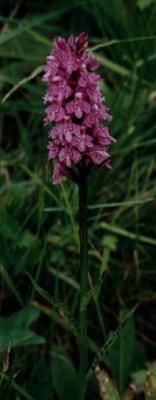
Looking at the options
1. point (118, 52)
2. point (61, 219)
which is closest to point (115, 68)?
point (118, 52)

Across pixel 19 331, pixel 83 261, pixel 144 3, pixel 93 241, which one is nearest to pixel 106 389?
pixel 19 331

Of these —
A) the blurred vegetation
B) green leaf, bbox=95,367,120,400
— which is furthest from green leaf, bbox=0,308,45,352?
green leaf, bbox=95,367,120,400

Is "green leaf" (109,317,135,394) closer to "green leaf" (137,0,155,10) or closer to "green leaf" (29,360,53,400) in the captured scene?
"green leaf" (29,360,53,400)

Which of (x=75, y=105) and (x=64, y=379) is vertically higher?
(x=75, y=105)

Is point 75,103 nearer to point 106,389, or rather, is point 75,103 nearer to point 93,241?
point 106,389

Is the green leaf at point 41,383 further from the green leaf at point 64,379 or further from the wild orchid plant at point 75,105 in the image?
the wild orchid plant at point 75,105

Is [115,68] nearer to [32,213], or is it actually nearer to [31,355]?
[32,213]
